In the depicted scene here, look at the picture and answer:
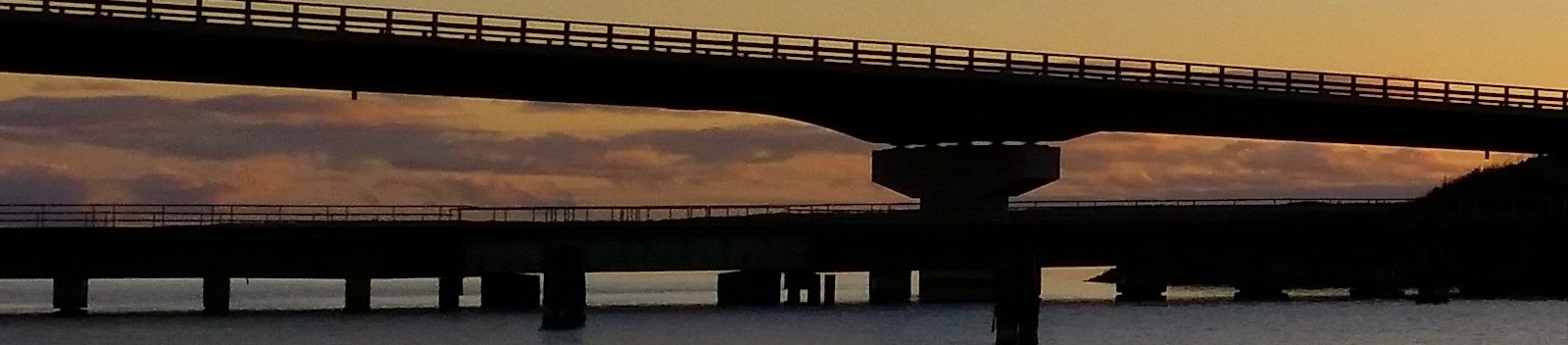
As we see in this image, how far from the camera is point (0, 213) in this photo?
92688mm

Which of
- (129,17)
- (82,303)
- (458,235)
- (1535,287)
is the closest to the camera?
(129,17)

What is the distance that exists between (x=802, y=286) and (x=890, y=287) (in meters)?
4.51

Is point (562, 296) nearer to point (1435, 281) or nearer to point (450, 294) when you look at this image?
point (450, 294)

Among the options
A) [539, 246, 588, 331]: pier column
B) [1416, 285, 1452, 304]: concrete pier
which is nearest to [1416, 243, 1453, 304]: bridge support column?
[1416, 285, 1452, 304]: concrete pier

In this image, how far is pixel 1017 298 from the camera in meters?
69.6

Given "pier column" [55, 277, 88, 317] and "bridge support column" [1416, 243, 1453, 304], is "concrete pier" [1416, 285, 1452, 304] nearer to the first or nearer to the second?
"bridge support column" [1416, 243, 1453, 304]

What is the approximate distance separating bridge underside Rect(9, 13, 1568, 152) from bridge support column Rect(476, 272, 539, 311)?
41.5 feet

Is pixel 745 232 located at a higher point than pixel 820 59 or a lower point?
lower

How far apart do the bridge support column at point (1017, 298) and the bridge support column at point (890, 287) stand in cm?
5115

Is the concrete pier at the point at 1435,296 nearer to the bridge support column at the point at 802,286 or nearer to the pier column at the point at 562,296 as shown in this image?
the bridge support column at the point at 802,286

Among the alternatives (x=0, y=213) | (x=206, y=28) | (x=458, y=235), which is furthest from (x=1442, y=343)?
(x=0, y=213)

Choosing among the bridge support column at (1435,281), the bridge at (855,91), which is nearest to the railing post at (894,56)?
the bridge at (855,91)

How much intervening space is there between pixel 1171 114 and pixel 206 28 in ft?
155

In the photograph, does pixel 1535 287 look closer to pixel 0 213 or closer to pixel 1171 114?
pixel 1171 114
